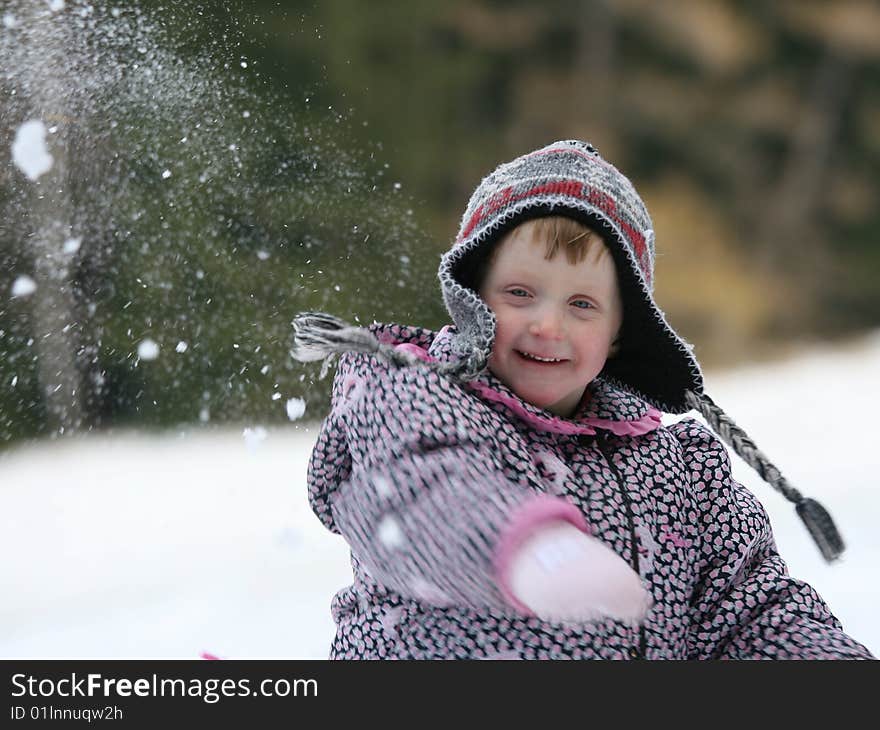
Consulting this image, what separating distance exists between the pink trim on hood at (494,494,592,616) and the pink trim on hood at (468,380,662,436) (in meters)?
0.21

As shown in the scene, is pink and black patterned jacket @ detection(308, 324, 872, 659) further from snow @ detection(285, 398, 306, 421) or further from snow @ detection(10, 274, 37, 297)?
snow @ detection(10, 274, 37, 297)

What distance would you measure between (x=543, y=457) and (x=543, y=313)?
0.13 m

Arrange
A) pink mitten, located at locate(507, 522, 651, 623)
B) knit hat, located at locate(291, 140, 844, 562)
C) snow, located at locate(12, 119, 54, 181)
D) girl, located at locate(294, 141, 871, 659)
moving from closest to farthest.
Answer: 1. pink mitten, located at locate(507, 522, 651, 623)
2. girl, located at locate(294, 141, 871, 659)
3. knit hat, located at locate(291, 140, 844, 562)
4. snow, located at locate(12, 119, 54, 181)

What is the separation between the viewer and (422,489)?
0.73 meters

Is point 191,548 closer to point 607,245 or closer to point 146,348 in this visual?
point 146,348

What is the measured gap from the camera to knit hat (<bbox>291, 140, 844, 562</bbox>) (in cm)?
86

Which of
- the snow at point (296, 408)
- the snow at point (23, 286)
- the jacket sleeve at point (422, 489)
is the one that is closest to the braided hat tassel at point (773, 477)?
the jacket sleeve at point (422, 489)

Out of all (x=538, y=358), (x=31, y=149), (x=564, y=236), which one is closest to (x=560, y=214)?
(x=564, y=236)

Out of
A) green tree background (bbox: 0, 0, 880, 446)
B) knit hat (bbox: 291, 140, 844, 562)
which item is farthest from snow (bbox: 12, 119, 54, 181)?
knit hat (bbox: 291, 140, 844, 562)

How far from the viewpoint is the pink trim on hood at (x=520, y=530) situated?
2.15 ft

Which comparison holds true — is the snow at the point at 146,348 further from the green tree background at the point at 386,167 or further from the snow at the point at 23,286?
the snow at the point at 23,286

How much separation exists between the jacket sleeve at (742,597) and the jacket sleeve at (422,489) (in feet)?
0.79

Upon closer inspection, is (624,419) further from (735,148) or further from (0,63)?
(735,148)

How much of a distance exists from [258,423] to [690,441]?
2.85 ft
